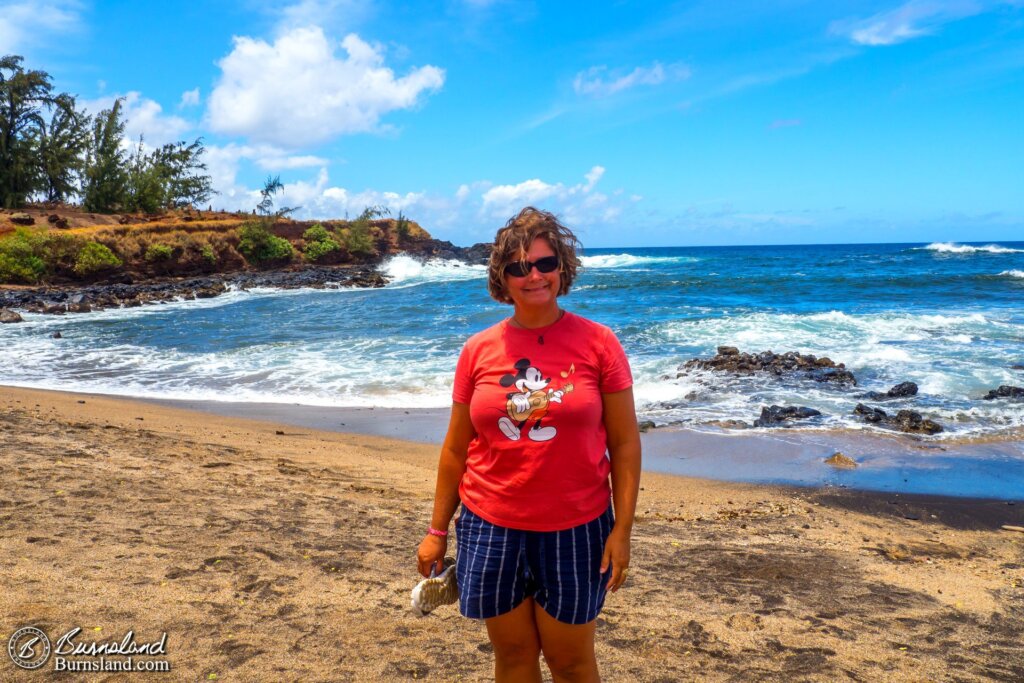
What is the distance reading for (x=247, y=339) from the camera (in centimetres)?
1758

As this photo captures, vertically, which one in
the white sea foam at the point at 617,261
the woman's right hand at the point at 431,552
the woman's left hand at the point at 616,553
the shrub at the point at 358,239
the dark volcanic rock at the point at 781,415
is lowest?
the dark volcanic rock at the point at 781,415

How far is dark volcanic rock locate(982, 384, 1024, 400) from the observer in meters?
10.6

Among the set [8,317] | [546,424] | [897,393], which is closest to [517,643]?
[546,424]

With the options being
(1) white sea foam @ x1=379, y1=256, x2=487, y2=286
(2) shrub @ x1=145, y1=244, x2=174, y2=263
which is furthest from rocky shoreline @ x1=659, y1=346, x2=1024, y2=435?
(2) shrub @ x1=145, y1=244, x2=174, y2=263

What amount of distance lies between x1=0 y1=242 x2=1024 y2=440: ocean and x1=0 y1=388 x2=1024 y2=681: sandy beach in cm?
417

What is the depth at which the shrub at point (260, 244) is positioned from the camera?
40000 mm

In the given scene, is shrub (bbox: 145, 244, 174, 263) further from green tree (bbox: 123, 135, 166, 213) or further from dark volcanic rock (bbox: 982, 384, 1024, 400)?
dark volcanic rock (bbox: 982, 384, 1024, 400)

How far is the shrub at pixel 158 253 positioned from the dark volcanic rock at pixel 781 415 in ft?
105

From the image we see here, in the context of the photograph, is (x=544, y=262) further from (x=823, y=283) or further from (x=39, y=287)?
(x=823, y=283)

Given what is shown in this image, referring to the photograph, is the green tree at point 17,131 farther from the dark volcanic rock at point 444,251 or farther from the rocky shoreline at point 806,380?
the rocky shoreline at point 806,380

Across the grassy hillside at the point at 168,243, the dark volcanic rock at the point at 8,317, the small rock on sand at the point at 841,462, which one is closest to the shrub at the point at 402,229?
the grassy hillside at the point at 168,243

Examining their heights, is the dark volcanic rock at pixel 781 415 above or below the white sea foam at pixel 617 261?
below

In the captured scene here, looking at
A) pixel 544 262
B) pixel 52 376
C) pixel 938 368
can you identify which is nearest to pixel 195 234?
pixel 52 376

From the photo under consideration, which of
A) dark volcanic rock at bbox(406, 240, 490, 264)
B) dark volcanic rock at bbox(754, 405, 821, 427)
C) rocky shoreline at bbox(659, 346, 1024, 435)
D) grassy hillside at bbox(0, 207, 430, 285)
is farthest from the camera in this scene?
dark volcanic rock at bbox(406, 240, 490, 264)
